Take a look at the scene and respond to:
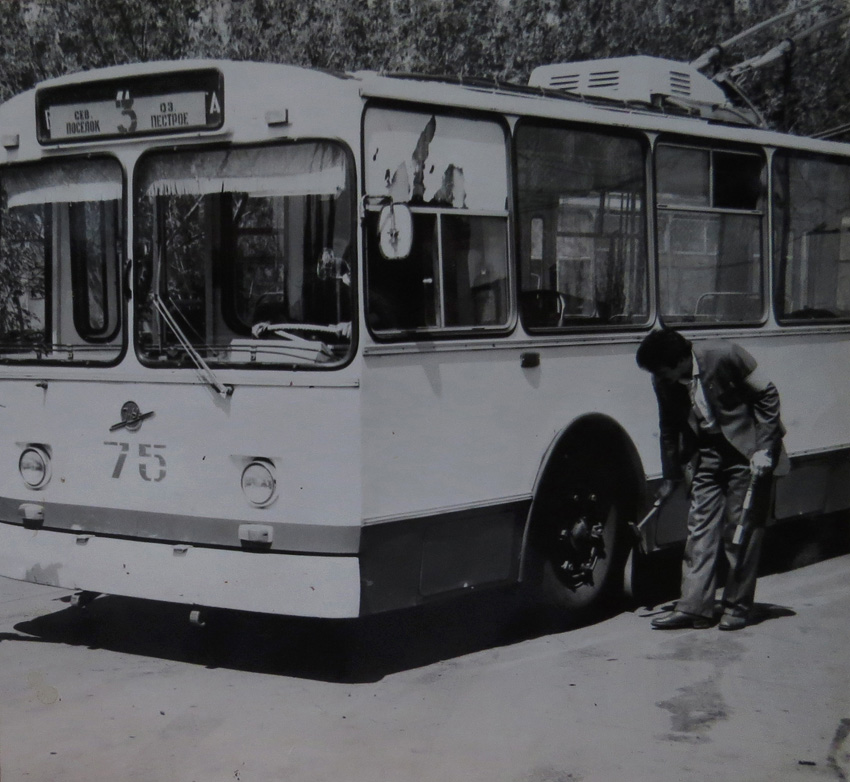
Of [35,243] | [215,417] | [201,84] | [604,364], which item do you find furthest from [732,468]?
[35,243]

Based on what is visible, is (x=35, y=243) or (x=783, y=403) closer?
(x=35, y=243)

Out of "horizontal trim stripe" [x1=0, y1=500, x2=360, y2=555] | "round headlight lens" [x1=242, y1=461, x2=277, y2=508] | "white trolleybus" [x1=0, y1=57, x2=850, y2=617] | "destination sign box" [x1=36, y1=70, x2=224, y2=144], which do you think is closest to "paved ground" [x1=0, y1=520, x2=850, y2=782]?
"white trolleybus" [x1=0, y1=57, x2=850, y2=617]

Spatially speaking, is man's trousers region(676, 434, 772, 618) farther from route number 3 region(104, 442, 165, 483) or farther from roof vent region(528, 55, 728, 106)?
route number 3 region(104, 442, 165, 483)

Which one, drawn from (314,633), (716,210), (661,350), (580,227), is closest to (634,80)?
(716,210)

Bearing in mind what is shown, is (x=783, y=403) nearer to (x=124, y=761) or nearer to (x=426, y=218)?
(x=426, y=218)

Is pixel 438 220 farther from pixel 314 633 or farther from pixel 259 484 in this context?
pixel 314 633

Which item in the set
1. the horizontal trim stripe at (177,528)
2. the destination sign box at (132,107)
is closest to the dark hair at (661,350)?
the horizontal trim stripe at (177,528)

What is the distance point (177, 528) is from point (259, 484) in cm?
51

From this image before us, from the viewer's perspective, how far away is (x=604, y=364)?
8.02 meters

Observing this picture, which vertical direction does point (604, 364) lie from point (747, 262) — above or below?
below

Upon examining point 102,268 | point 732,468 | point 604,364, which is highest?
point 102,268

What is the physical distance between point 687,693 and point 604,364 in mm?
2147

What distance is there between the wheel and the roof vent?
260cm

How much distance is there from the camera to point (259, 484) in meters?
6.60
